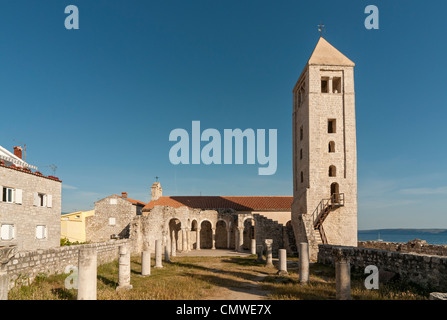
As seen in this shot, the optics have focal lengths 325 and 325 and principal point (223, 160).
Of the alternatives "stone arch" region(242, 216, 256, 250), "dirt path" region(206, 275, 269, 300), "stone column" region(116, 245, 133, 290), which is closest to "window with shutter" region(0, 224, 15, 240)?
"stone column" region(116, 245, 133, 290)

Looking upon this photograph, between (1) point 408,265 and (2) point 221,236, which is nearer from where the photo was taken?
(1) point 408,265

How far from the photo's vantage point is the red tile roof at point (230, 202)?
4141 centimetres

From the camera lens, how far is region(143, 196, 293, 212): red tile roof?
1630 inches

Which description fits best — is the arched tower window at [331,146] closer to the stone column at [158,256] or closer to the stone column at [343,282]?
the stone column at [158,256]

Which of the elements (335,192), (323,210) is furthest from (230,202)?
(323,210)

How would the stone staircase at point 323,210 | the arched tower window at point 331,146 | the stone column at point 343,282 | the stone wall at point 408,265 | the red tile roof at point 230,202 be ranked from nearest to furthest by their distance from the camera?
the stone column at point 343,282 → the stone wall at point 408,265 → the stone staircase at point 323,210 → the arched tower window at point 331,146 → the red tile roof at point 230,202

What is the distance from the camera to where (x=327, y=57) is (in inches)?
1179

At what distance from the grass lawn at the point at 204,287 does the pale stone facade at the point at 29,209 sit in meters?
7.94

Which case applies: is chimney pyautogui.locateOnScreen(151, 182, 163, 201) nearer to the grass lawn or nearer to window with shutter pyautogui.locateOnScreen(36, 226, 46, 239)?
window with shutter pyautogui.locateOnScreen(36, 226, 46, 239)

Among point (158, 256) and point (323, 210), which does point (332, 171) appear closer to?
point (323, 210)

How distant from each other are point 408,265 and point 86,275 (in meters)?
12.2

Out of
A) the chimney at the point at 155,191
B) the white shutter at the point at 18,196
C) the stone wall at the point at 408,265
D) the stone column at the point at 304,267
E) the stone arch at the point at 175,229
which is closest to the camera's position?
the stone wall at the point at 408,265

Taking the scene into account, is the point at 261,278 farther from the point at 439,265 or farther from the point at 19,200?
the point at 19,200

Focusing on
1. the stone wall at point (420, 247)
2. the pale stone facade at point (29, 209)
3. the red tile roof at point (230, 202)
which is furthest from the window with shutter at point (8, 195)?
the stone wall at point (420, 247)
